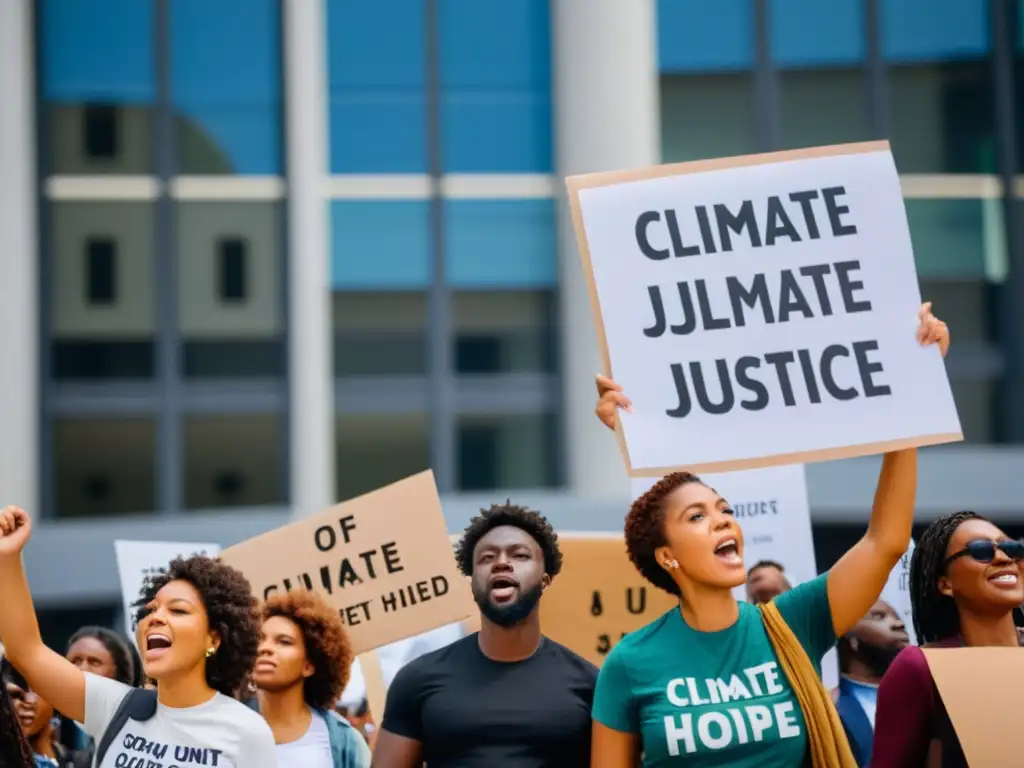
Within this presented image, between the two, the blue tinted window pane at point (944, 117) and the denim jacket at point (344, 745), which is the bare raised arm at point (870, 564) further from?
the blue tinted window pane at point (944, 117)

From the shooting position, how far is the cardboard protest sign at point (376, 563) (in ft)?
18.0

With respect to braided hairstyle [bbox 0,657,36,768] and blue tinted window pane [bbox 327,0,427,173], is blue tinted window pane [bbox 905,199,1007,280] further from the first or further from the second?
braided hairstyle [bbox 0,657,36,768]

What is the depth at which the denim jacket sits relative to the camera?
4.42 meters

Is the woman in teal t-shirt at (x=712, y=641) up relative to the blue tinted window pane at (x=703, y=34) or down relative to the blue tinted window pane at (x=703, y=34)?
down

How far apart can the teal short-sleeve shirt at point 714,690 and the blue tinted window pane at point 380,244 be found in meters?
10.6

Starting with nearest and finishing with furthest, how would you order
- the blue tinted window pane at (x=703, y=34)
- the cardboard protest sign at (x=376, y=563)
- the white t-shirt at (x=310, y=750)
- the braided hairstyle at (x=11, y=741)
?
the braided hairstyle at (x=11, y=741)
the white t-shirt at (x=310, y=750)
the cardboard protest sign at (x=376, y=563)
the blue tinted window pane at (x=703, y=34)

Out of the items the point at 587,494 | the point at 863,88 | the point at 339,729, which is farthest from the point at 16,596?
the point at 863,88

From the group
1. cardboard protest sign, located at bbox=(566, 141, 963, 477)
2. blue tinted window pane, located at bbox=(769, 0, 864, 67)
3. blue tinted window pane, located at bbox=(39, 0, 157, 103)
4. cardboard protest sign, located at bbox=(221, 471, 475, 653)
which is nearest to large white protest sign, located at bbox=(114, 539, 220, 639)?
cardboard protest sign, located at bbox=(221, 471, 475, 653)

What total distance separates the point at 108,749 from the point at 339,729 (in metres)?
1.10

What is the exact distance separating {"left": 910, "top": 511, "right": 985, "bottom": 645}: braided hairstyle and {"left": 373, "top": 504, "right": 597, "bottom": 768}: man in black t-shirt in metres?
0.79

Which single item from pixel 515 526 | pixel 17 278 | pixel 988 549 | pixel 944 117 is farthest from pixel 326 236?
pixel 988 549

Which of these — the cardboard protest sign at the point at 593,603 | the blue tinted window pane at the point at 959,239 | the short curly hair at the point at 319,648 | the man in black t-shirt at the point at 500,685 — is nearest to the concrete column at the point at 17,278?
the blue tinted window pane at the point at 959,239

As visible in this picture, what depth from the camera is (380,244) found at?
14.2 m

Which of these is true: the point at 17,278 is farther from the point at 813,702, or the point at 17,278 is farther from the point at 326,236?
the point at 813,702
